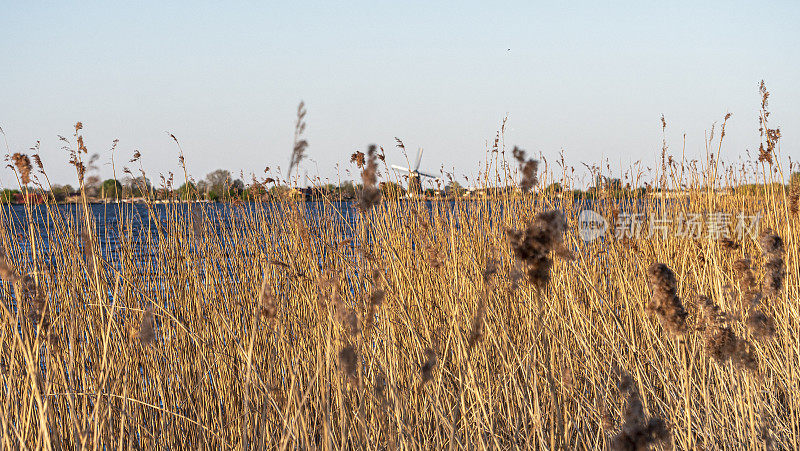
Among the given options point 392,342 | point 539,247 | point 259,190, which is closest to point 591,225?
point 259,190

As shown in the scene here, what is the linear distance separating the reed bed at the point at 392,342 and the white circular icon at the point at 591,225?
0.23 metres

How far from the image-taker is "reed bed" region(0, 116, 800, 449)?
1078 millimetres

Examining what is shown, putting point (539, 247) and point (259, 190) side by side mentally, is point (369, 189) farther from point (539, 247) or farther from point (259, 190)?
point (259, 190)

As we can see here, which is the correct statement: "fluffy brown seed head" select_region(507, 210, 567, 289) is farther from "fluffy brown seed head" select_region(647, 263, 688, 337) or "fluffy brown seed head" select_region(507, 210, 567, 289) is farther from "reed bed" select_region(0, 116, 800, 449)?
"fluffy brown seed head" select_region(647, 263, 688, 337)

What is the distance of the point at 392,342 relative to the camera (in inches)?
62.0

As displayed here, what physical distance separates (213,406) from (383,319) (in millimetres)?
587

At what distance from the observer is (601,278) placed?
2.88 metres

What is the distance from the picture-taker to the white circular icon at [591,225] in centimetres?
340

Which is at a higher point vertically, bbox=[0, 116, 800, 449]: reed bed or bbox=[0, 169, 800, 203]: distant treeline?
bbox=[0, 169, 800, 203]: distant treeline

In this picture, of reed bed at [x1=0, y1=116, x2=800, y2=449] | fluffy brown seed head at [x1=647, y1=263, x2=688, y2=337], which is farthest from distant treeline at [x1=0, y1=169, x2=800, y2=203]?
fluffy brown seed head at [x1=647, y1=263, x2=688, y2=337]

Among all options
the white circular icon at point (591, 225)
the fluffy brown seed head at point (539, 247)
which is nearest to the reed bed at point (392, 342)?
the fluffy brown seed head at point (539, 247)

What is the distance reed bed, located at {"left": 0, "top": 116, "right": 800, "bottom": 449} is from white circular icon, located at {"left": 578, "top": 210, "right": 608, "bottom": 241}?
0.23m

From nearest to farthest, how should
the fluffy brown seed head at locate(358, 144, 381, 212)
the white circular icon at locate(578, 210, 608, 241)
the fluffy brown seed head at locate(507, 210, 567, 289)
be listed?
1. the fluffy brown seed head at locate(507, 210, 567, 289)
2. the fluffy brown seed head at locate(358, 144, 381, 212)
3. the white circular icon at locate(578, 210, 608, 241)

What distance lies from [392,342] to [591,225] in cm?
245
